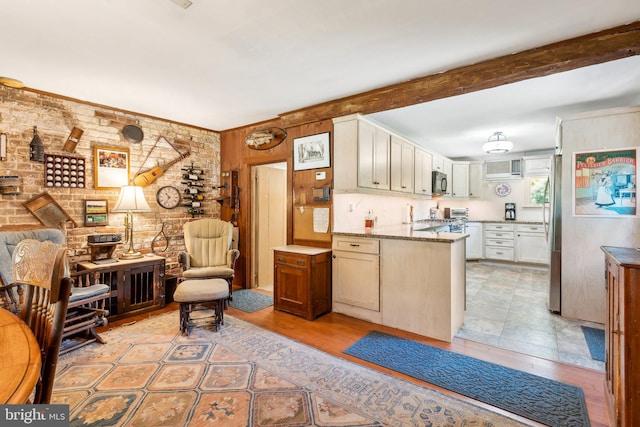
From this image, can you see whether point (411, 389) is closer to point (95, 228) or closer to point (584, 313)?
point (584, 313)

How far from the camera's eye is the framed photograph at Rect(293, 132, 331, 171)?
3771 millimetres

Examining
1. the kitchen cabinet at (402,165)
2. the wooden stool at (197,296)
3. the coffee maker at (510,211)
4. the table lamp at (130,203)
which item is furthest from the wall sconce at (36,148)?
the coffee maker at (510,211)

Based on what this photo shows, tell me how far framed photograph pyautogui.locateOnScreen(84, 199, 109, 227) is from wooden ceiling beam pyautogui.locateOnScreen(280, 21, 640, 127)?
301 centimetres

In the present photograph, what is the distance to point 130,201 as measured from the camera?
3.61 meters

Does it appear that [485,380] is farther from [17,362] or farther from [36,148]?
[36,148]

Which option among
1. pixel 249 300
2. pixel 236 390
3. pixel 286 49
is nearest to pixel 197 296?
pixel 236 390

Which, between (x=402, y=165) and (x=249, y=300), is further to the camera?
(x=402, y=165)

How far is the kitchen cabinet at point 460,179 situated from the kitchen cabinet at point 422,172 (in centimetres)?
156

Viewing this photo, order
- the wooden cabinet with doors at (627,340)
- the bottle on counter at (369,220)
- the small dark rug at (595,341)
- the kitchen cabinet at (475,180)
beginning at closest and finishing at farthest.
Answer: the wooden cabinet with doors at (627,340) → the small dark rug at (595,341) → the bottle on counter at (369,220) → the kitchen cabinet at (475,180)

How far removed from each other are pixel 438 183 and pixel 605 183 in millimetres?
2999

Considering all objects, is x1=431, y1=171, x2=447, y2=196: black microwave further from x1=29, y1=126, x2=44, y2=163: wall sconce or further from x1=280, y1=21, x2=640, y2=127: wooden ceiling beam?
x1=29, y1=126, x2=44, y2=163: wall sconce

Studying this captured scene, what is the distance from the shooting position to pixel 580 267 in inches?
129

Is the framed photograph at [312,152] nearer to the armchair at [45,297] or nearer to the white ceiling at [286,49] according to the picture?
the white ceiling at [286,49]

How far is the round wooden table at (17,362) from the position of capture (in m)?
0.73
